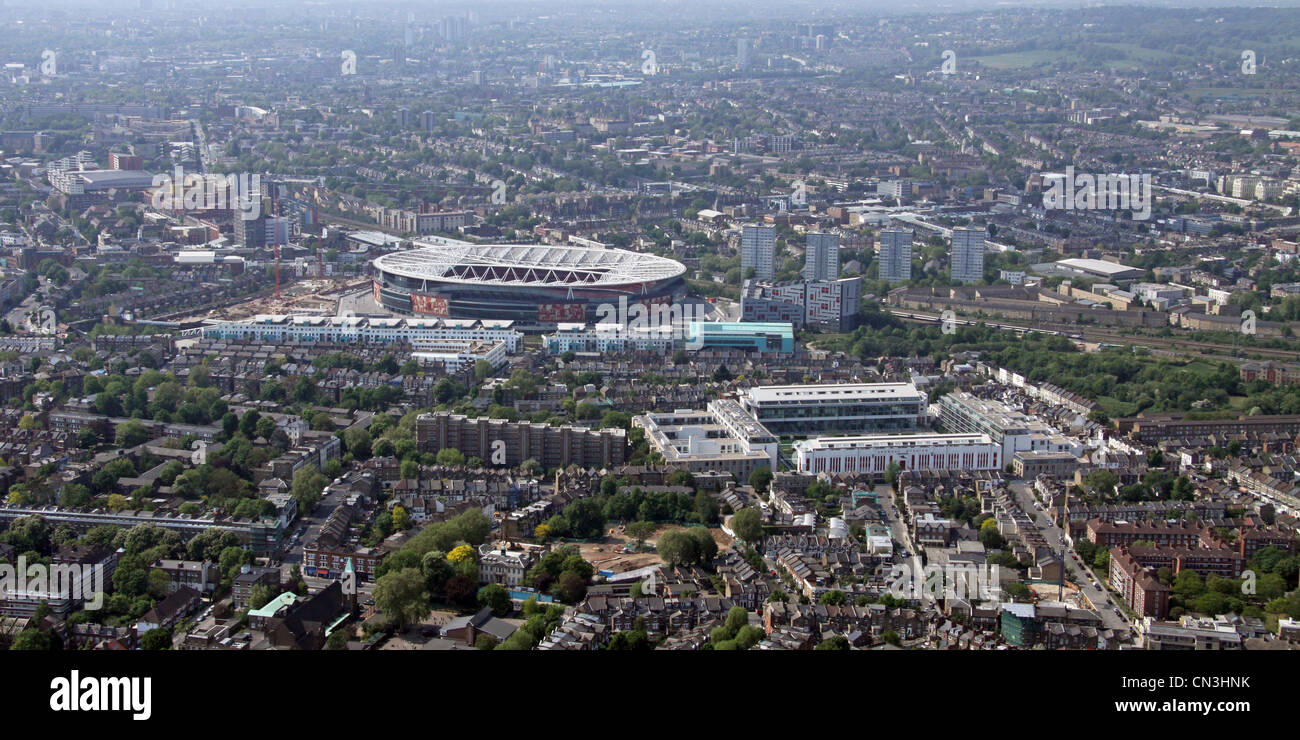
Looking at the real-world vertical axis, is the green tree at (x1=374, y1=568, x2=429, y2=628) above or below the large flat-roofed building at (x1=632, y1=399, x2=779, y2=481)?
below

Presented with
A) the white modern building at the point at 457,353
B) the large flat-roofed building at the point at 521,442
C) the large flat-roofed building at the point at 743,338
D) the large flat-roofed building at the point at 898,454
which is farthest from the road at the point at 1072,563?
the white modern building at the point at 457,353

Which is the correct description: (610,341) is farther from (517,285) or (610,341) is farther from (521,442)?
(521,442)

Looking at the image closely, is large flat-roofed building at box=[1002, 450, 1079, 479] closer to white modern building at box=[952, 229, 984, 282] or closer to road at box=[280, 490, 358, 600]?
road at box=[280, 490, 358, 600]

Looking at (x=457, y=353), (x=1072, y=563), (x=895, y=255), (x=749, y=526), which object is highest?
(x=895, y=255)

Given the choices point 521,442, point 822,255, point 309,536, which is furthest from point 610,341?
point 309,536

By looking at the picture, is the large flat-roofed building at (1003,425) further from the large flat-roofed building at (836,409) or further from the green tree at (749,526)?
the green tree at (749,526)

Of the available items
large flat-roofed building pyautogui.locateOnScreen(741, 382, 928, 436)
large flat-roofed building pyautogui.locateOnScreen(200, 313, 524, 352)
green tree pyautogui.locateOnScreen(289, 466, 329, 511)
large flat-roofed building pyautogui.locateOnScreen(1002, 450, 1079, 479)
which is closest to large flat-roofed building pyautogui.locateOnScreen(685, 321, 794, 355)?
large flat-roofed building pyautogui.locateOnScreen(200, 313, 524, 352)
